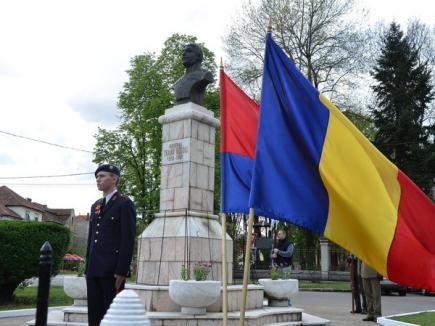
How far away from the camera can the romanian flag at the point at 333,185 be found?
444 cm

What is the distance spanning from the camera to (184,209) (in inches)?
413

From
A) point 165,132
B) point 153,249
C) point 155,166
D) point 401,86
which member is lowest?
point 153,249

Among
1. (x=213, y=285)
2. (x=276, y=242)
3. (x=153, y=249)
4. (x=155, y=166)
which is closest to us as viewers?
(x=213, y=285)

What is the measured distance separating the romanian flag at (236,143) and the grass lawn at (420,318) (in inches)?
216

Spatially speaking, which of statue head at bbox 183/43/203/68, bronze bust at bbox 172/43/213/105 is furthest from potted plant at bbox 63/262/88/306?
statue head at bbox 183/43/203/68

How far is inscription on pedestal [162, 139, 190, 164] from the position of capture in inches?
425

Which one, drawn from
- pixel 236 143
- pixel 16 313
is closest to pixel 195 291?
pixel 236 143

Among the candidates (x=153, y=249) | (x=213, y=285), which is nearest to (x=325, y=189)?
(x=213, y=285)

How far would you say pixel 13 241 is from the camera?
12.8 m

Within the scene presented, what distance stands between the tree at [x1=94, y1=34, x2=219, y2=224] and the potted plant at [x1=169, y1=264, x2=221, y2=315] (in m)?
23.2

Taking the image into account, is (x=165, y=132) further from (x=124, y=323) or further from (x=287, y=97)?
(x=124, y=323)

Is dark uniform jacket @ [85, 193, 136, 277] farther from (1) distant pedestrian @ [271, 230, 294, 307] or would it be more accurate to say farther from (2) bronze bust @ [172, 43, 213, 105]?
(1) distant pedestrian @ [271, 230, 294, 307]

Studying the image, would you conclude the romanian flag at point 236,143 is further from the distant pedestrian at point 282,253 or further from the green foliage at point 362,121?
the green foliage at point 362,121

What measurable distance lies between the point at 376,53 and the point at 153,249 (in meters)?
28.5
